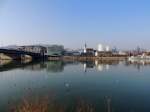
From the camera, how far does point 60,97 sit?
15.4 meters

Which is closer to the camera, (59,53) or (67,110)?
(67,110)

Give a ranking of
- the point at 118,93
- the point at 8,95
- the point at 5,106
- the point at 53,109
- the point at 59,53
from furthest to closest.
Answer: the point at 59,53
the point at 118,93
the point at 8,95
the point at 5,106
the point at 53,109

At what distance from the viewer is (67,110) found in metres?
12.2

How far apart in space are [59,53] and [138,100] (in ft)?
296

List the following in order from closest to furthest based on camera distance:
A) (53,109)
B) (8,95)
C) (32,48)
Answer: (53,109) < (8,95) < (32,48)

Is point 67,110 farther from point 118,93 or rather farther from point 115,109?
point 118,93

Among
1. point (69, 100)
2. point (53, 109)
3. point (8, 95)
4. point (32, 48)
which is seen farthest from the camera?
point (32, 48)

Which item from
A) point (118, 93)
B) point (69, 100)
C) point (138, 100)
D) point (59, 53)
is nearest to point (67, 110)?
point (69, 100)

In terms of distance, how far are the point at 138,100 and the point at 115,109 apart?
3.00 meters

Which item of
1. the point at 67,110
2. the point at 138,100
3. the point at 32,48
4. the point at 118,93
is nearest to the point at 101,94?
the point at 118,93

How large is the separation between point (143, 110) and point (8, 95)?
318 inches

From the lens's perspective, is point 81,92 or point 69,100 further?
point 81,92

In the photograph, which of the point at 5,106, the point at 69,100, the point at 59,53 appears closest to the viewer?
the point at 5,106

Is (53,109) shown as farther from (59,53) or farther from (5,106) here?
(59,53)
